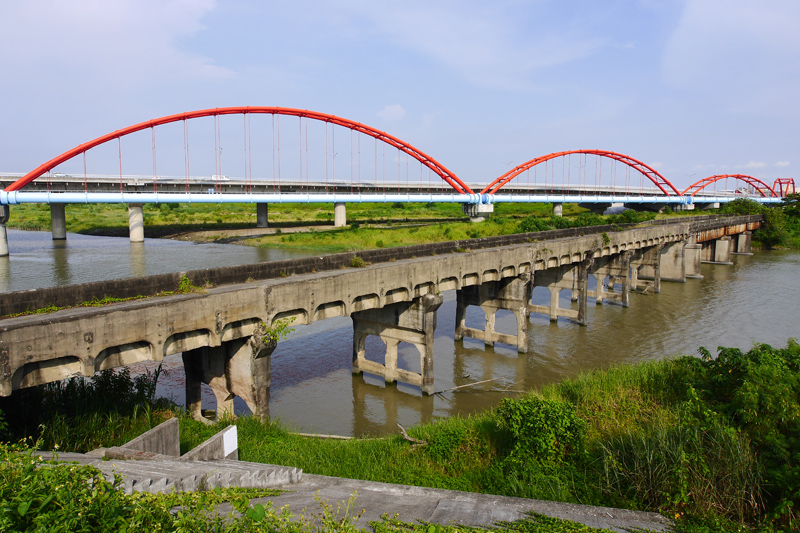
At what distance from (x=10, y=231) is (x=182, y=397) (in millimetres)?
78964

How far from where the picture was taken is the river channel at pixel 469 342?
1931cm

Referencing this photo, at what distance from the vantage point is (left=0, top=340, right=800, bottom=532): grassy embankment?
8.69 meters

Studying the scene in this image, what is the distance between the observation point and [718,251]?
5869 centimetres

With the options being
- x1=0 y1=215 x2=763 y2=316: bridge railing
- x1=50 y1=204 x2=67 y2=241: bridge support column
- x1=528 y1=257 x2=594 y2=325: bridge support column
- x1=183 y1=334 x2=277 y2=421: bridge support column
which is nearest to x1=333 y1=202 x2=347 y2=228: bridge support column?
x1=50 y1=204 x2=67 y2=241: bridge support column

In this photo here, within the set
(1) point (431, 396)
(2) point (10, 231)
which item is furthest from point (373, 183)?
(1) point (431, 396)

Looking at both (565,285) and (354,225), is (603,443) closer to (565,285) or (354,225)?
(565,285)

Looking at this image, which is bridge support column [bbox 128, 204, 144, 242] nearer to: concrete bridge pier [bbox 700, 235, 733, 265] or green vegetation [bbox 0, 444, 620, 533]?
green vegetation [bbox 0, 444, 620, 533]

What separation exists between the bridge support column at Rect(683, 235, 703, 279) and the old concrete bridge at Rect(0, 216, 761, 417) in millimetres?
24046

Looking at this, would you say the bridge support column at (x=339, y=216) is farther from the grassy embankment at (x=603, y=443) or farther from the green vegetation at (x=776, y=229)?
the grassy embankment at (x=603, y=443)

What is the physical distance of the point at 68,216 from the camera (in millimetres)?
89750

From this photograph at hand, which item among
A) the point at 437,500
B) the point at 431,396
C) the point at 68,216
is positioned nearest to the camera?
the point at 437,500

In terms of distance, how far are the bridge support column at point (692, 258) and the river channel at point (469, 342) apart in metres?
1.15

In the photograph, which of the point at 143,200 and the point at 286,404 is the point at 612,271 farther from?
the point at 143,200

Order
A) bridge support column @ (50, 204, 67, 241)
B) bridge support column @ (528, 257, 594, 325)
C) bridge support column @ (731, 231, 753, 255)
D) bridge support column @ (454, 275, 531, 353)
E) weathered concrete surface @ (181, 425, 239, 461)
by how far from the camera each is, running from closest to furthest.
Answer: weathered concrete surface @ (181, 425, 239, 461) → bridge support column @ (454, 275, 531, 353) → bridge support column @ (528, 257, 594, 325) → bridge support column @ (50, 204, 67, 241) → bridge support column @ (731, 231, 753, 255)
